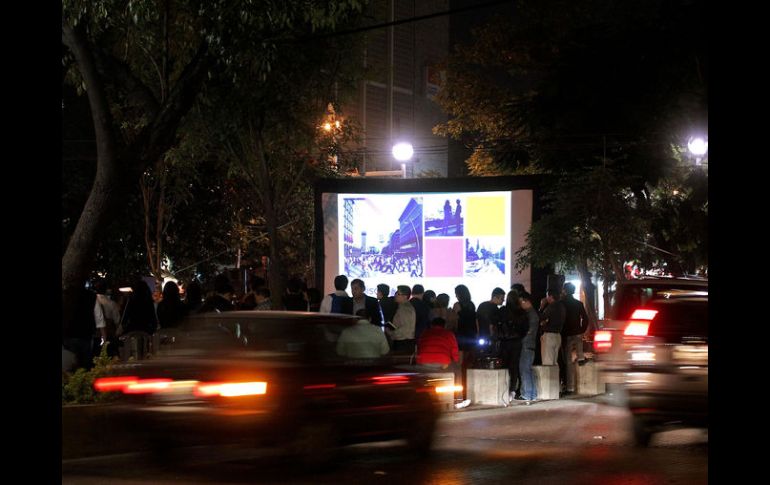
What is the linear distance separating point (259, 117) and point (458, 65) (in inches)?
955

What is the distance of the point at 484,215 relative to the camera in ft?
84.1

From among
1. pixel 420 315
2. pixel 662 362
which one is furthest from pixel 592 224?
pixel 662 362

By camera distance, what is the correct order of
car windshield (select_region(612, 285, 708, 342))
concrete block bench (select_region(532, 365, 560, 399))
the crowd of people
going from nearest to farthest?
car windshield (select_region(612, 285, 708, 342)) < the crowd of people < concrete block bench (select_region(532, 365, 560, 399))

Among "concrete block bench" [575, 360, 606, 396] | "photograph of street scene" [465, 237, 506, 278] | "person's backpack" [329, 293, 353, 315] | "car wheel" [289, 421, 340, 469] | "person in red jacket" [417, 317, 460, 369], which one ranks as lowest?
"concrete block bench" [575, 360, 606, 396]

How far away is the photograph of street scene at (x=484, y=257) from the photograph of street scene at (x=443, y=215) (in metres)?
0.44

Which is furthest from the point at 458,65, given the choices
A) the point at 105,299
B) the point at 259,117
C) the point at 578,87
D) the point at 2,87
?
the point at 2,87

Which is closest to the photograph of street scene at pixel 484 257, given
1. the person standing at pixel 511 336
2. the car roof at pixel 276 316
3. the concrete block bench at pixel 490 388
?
the person standing at pixel 511 336

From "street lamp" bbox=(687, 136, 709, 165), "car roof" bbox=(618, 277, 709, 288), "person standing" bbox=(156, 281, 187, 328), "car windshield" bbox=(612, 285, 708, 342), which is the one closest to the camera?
"car windshield" bbox=(612, 285, 708, 342)

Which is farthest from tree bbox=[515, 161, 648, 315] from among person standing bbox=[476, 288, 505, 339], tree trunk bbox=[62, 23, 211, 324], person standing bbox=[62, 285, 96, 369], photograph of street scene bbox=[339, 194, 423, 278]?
tree trunk bbox=[62, 23, 211, 324]

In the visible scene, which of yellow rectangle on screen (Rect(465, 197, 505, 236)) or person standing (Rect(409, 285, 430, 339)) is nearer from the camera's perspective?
person standing (Rect(409, 285, 430, 339))

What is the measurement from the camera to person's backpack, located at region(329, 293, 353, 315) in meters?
16.4

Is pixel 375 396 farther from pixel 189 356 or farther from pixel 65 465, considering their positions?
pixel 65 465

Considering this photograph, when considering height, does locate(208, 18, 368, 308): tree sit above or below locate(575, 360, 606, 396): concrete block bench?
above

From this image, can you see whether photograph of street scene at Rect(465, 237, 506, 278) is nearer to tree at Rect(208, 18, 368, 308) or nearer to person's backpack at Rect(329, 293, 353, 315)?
tree at Rect(208, 18, 368, 308)
